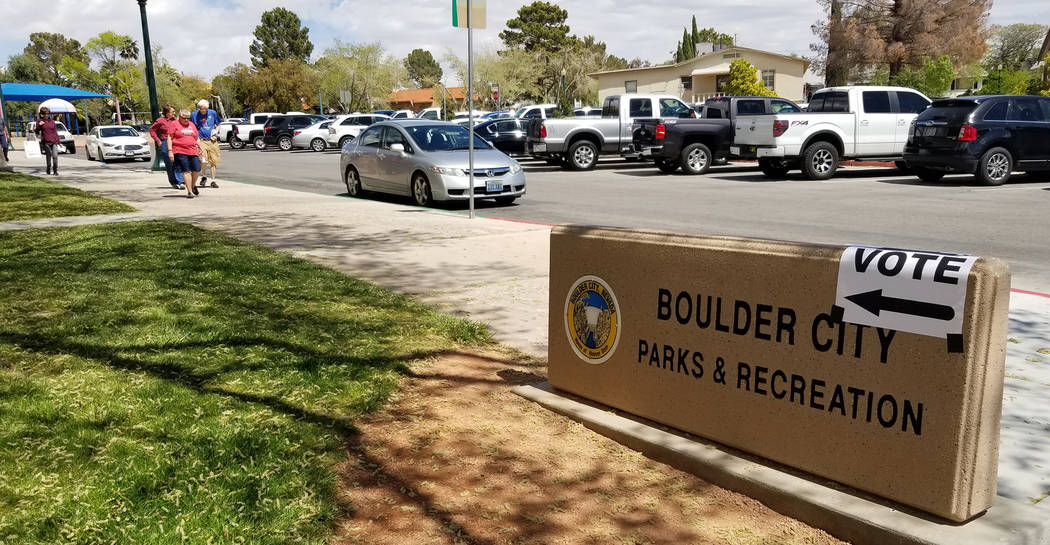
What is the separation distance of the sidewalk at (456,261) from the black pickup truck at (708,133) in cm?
875

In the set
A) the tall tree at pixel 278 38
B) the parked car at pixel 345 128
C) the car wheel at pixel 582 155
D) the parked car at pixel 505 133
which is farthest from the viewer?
the tall tree at pixel 278 38

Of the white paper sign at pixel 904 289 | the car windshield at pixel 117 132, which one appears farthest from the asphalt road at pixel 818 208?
the car windshield at pixel 117 132

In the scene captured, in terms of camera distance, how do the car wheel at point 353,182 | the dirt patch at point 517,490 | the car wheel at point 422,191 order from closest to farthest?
the dirt patch at point 517,490 < the car wheel at point 422,191 < the car wheel at point 353,182

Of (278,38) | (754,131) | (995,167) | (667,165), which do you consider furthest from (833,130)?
(278,38)

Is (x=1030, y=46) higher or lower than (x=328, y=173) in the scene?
higher

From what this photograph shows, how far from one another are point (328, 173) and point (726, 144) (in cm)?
1151

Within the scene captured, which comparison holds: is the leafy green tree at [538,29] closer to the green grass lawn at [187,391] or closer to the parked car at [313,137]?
the parked car at [313,137]

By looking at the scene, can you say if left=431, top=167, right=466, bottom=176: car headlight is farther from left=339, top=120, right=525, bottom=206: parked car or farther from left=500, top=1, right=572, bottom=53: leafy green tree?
left=500, top=1, right=572, bottom=53: leafy green tree

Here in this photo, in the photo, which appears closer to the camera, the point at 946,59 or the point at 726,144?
the point at 726,144

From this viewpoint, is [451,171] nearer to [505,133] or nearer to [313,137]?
[505,133]

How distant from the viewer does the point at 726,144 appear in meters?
20.2

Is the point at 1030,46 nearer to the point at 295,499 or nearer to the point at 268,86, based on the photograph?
the point at 268,86

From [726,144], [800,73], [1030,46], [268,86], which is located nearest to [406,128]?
[726,144]

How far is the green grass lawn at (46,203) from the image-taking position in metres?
12.1
